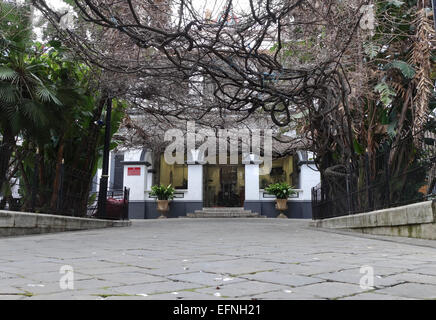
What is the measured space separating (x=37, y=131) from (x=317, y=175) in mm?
16836

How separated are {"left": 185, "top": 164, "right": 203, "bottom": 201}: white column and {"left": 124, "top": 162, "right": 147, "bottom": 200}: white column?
2650mm

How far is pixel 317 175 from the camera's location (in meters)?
22.3

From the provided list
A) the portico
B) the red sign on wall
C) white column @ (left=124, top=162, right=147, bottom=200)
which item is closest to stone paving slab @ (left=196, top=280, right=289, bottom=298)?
the portico

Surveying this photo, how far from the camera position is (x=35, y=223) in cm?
787

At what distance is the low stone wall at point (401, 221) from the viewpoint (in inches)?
213

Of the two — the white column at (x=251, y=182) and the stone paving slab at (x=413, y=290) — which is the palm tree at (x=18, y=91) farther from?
the white column at (x=251, y=182)

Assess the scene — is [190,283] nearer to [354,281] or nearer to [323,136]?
[354,281]

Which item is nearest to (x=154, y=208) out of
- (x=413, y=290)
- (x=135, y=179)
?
(x=135, y=179)

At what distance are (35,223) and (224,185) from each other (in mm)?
17372

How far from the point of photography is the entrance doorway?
80.0 ft

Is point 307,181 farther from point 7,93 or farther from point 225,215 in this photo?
point 7,93

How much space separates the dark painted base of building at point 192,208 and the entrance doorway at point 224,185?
200 centimetres

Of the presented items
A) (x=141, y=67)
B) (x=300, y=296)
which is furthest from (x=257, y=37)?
(x=300, y=296)

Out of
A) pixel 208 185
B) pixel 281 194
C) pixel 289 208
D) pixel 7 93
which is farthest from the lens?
pixel 208 185
